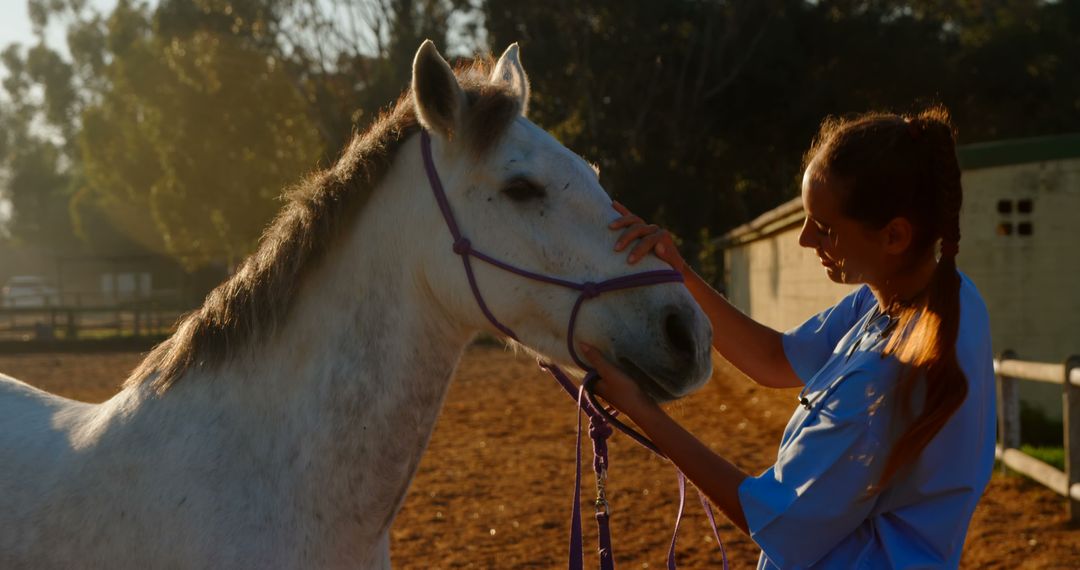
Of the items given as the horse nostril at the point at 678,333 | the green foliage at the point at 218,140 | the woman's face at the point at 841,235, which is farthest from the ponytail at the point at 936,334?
the green foliage at the point at 218,140

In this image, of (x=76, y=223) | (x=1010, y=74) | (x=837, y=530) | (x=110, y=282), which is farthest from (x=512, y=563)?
(x=76, y=223)

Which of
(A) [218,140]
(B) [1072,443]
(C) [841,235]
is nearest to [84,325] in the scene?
(A) [218,140]

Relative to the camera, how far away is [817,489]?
5.79 feet

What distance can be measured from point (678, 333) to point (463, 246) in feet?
1.78

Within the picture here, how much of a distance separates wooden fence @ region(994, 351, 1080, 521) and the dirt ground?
0.17 meters

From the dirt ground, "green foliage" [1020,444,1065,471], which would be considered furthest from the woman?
"green foliage" [1020,444,1065,471]

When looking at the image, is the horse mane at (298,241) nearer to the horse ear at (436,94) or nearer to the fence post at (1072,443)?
the horse ear at (436,94)

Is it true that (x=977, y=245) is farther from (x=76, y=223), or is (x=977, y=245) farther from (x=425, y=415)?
(x=76, y=223)

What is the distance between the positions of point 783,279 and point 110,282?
42.1 m

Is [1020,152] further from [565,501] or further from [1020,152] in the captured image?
[565,501]

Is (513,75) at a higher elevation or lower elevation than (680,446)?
higher

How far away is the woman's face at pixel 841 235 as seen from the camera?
75.7 inches

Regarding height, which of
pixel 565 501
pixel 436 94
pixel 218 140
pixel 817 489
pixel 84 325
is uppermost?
pixel 218 140

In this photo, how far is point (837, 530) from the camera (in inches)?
70.5
